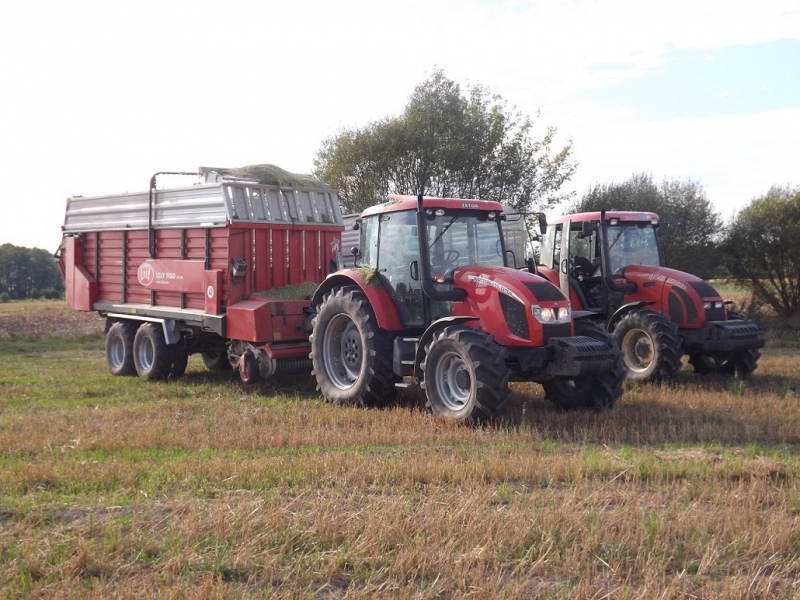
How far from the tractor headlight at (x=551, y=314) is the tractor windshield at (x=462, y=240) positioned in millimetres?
1113

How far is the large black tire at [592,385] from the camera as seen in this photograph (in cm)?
842

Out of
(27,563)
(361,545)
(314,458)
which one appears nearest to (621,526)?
(361,545)

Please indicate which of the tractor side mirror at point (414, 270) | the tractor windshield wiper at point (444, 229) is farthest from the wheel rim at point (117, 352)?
the tractor windshield wiper at point (444, 229)

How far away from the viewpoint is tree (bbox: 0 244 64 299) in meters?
50.8

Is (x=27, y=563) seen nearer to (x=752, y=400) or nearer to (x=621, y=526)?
(x=621, y=526)

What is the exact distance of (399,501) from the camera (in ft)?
16.7

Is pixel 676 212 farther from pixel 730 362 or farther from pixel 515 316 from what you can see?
pixel 515 316

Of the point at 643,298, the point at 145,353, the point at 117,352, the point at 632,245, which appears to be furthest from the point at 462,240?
the point at 117,352

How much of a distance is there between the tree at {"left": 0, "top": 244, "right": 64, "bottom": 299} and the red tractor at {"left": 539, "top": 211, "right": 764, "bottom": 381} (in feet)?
144

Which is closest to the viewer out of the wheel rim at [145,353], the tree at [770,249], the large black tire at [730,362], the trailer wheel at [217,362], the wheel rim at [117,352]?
the large black tire at [730,362]

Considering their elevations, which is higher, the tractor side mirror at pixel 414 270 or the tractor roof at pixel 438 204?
the tractor roof at pixel 438 204

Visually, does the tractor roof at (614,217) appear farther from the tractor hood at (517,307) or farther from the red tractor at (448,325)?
the tractor hood at (517,307)

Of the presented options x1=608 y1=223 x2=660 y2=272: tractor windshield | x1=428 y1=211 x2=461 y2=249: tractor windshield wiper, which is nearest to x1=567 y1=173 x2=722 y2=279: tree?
x1=608 y1=223 x2=660 y2=272: tractor windshield

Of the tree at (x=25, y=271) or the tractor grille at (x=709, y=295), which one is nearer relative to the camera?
the tractor grille at (x=709, y=295)
